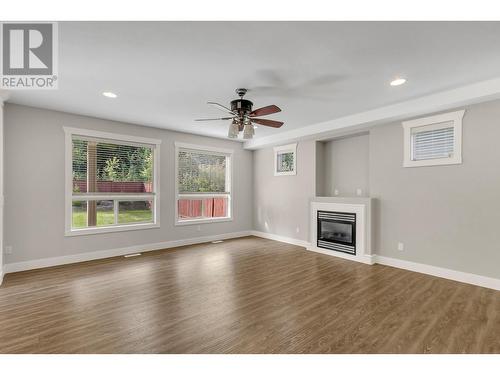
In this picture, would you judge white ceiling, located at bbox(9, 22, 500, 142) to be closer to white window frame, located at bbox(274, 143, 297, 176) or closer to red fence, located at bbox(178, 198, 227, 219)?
white window frame, located at bbox(274, 143, 297, 176)

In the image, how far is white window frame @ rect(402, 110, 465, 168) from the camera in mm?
3549

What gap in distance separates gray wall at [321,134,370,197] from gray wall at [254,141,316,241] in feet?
1.39

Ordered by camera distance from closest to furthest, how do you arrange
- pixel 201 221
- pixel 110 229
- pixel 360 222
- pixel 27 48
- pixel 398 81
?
pixel 27 48
pixel 398 81
pixel 360 222
pixel 110 229
pixel 201 221

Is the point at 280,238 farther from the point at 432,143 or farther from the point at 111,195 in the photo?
the point at 111,195

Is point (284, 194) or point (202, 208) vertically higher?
point (284, 194)

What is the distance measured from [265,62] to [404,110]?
2608 millimetres

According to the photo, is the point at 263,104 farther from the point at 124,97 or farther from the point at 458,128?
the point at 458,128

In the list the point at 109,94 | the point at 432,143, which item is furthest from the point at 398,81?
the point at 109,94

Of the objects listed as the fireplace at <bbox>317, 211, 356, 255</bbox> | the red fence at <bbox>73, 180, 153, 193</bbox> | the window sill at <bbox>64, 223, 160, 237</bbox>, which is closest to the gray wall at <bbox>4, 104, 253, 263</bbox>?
the window sill at <bbox>64, 223, 160, 237</bbox>

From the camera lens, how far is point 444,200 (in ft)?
12.1

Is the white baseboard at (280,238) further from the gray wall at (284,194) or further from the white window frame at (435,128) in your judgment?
the white window frame at (435,128)

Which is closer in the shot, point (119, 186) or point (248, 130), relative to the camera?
point (248, 130)

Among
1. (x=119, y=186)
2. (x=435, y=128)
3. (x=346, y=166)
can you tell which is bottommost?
(x=119, y=186)
